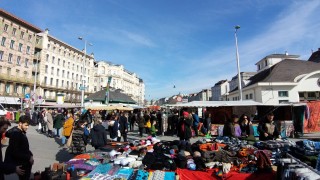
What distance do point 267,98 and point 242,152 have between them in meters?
26.8

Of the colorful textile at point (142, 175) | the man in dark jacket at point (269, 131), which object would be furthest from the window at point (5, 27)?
the man in dark jacket at point (269, 131)

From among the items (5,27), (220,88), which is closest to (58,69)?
(5,27)

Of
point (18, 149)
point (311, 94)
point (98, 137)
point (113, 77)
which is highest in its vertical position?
point (113, 77)

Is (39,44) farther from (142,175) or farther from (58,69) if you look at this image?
(142,175)

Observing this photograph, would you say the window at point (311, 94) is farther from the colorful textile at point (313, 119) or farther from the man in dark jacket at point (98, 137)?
the man in dark jacket at point (98, 137)

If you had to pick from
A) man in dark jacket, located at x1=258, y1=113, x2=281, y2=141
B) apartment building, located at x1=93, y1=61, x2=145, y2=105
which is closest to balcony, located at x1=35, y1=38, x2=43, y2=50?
apartment building, located at x1=93, y1=61, x2=145, y2=105

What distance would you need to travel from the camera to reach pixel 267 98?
105ft

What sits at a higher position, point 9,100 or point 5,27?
point 5,27

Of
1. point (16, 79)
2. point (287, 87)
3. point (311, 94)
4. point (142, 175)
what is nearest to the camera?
point (142, 175)

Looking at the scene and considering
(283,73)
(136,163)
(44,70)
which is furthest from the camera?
(44,70)

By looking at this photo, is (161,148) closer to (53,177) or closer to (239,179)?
(239,179)

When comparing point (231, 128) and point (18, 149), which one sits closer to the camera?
point (18, 149)

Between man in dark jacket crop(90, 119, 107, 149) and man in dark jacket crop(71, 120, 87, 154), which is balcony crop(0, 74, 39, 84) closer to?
man in dark jacket crop(71, 120, 87, 154)

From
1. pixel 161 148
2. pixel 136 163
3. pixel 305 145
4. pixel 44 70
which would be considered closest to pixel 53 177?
pixel 136 163
